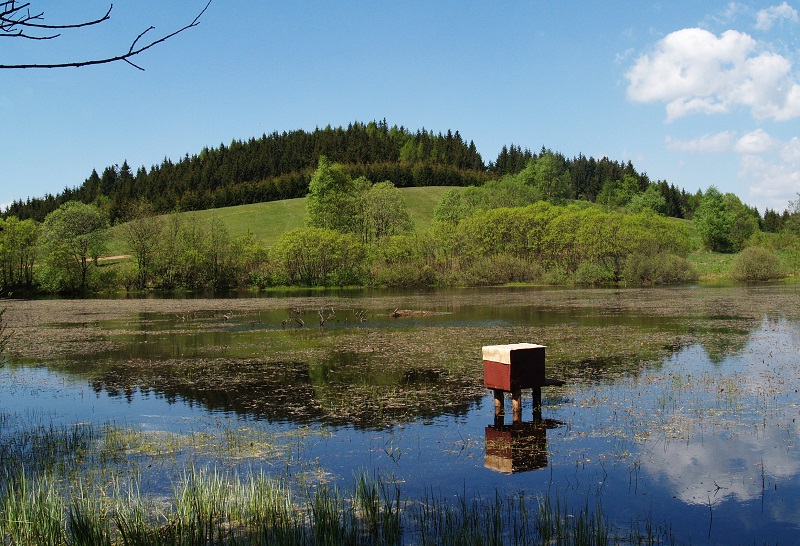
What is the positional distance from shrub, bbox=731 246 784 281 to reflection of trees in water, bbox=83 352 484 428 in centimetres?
6733

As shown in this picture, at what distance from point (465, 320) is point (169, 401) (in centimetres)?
2226

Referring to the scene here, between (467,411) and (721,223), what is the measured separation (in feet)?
411

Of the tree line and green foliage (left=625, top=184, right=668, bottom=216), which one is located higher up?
green foliage (left=625, top=184, right=668, bottom=216)

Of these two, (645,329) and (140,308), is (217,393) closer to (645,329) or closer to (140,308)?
Result: (645,329)

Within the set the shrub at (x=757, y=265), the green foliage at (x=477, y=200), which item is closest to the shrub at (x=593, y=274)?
the shrub at (x=757, y=265)

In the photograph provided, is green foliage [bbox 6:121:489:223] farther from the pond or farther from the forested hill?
the pond

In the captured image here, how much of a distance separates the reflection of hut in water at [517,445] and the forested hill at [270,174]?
144108 millimetres

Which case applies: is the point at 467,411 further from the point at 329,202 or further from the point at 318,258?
the point at 329,202

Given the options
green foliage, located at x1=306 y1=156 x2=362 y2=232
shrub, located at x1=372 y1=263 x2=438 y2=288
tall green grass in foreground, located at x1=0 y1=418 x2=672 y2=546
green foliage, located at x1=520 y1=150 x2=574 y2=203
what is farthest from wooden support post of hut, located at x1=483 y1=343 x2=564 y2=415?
green foliage, located at x1=520 y1=150 x2=574 y2=203

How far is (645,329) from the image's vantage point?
30.7 m

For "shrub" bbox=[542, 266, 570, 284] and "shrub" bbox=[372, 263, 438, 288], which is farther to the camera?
"shrub" bbox=[372, 263, 438, 288]

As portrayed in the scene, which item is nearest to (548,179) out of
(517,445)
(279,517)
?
(517,445)

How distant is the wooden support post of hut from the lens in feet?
46.3

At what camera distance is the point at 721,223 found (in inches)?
4914
